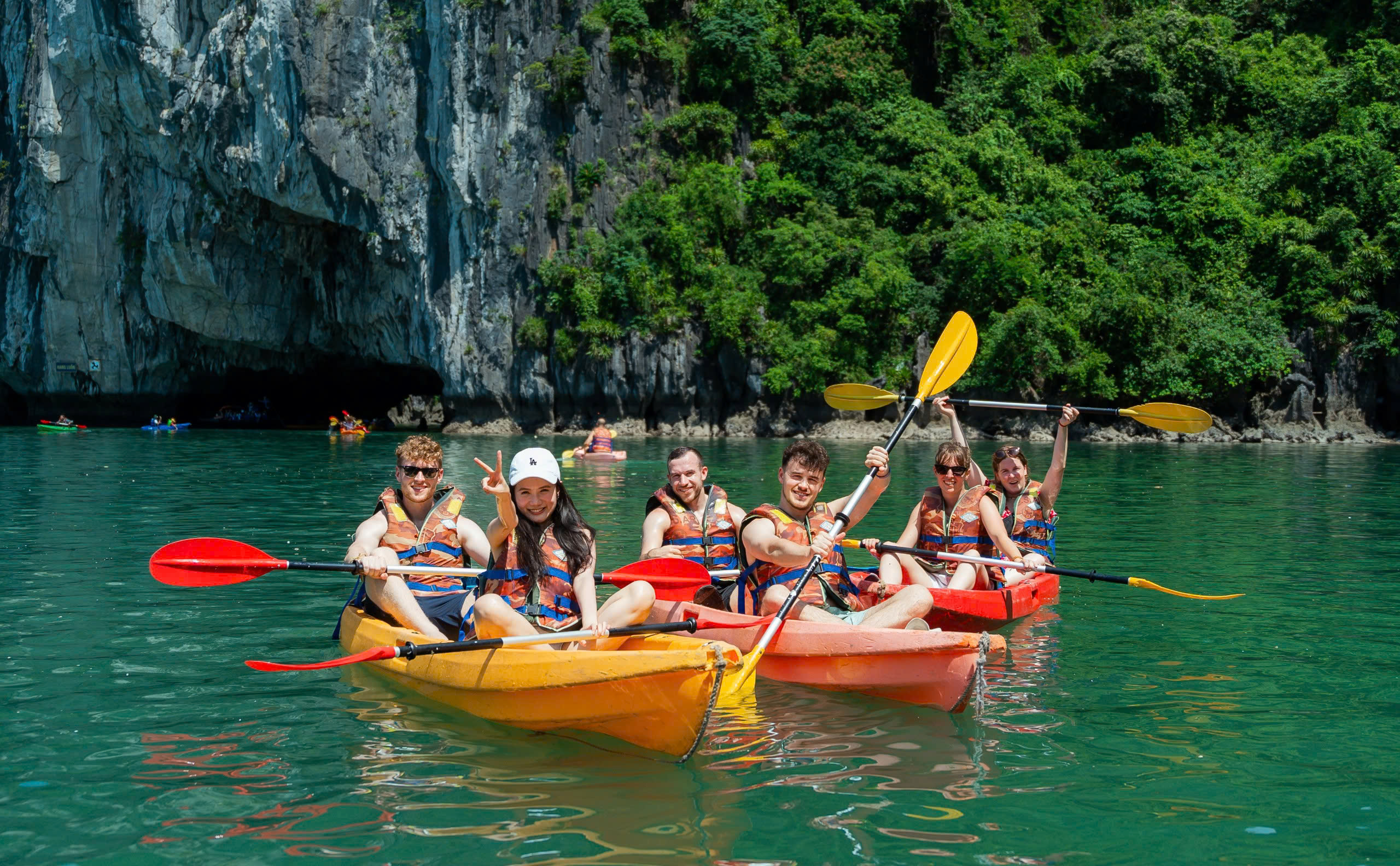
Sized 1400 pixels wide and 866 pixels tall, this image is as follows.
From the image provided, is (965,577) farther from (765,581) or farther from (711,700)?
(711,700)

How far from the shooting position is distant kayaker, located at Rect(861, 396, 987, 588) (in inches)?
299

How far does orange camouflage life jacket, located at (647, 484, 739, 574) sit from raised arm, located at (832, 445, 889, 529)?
28.3 inches

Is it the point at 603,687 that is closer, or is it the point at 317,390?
the point at 603,687

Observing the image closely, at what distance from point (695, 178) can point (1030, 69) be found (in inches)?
455

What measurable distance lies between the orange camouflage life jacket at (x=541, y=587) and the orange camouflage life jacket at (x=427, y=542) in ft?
4.03

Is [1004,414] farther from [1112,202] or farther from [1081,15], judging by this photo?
[1081,15]

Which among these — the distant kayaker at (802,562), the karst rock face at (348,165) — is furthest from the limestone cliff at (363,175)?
the distant kayaker at (802,562)

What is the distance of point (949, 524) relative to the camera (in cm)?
783

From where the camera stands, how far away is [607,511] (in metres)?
14.1

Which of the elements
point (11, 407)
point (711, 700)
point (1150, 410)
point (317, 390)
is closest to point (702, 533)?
point (711, 700)

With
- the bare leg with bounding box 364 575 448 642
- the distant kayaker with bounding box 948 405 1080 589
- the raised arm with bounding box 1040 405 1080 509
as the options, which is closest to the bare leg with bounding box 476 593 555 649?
the bare leg with bounding box 364 575 448 642

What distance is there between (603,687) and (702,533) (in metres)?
2.33

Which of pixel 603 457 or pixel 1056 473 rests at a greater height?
pixel 1056 473

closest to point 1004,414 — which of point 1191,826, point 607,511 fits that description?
point 607,511
